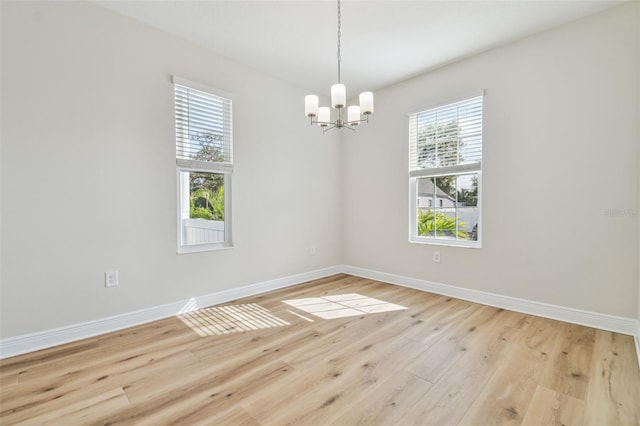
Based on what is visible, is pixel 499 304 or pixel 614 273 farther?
pixel 499 304

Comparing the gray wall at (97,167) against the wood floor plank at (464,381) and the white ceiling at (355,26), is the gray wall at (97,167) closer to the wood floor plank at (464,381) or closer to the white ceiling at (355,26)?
the white ceiling at (355,26)

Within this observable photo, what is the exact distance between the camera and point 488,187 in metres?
3.25

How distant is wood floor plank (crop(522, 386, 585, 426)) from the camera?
1.51 m

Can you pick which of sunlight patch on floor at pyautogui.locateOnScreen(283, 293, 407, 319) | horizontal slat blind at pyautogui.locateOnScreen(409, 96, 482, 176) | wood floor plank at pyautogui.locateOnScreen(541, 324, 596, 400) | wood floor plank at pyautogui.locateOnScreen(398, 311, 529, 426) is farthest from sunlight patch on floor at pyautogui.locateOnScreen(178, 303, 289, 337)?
horizontal slat blind at pyautogui.locateOnScreen(409, 96, 482, 176)

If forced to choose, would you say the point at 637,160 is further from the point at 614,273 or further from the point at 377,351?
the point at 377,351

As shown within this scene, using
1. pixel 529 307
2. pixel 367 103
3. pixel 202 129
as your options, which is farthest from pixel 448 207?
pixel 202 129

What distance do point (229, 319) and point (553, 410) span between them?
8.35 feet

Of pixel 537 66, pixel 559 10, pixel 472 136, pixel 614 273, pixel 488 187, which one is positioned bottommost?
pixel 614 273

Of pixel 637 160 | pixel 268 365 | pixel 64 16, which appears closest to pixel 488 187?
pixel 637 160

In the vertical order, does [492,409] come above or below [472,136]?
below

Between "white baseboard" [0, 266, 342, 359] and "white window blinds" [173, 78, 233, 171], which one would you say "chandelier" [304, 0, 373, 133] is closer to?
"white window blinds" [173, 78, 233, 171]

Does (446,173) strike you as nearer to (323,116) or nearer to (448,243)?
(448,243)

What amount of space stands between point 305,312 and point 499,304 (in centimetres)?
212

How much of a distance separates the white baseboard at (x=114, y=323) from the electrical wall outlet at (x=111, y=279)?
0.98 ft
